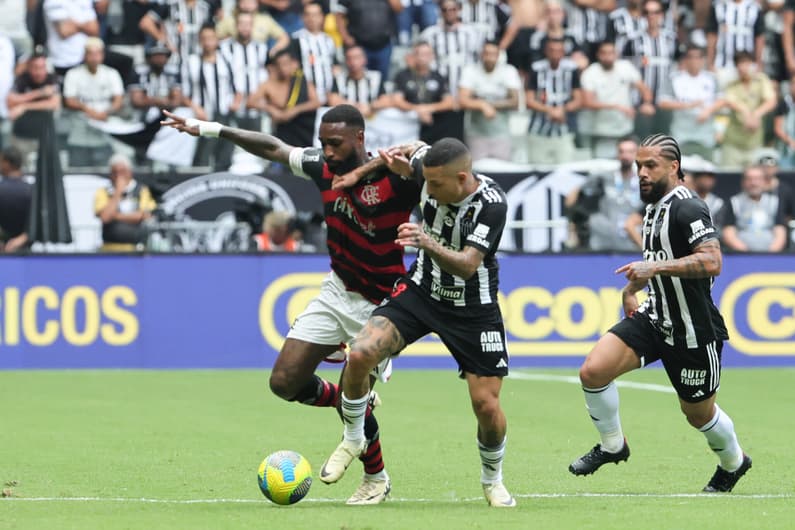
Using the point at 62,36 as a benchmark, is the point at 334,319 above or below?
below

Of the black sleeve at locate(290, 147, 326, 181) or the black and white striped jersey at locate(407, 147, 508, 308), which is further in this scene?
the black sleeve at locate(290, 147, 326, 181)

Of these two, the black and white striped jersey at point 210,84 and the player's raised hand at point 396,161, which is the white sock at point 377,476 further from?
the black and white striped jersey at point 210,84

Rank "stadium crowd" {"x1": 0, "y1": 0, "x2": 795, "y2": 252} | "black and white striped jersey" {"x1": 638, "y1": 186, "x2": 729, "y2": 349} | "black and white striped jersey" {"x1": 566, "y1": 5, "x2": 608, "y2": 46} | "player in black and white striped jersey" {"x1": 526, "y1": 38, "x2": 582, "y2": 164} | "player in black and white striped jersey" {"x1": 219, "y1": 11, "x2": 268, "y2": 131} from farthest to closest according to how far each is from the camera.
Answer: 1. "black and white striped jersey" {"x1": 566, "y1": 5, "x2": 608, "y2": 46}
2. "player in black and white striped jersey" {"x1": 526, "y1": 38, "x2": 582, "y2": 164}
3. "player in black and white striped jersey" {"x1": 219, "y1": 11, "x2": 268, "y2": 131}
4. "stadium crowd" {"x1": 0, "y1": 0, "x2": 795, "y2": 252}
5. "black and white striped jersey" {"x1": 638, "y1": 186, "x2": 729, "y2": 349}

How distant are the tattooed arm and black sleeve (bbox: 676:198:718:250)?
47 mm

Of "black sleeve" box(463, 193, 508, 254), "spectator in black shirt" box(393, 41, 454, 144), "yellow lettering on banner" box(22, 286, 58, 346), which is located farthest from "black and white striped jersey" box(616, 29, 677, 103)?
"black sleeve" box(463, 193, 508, 254)

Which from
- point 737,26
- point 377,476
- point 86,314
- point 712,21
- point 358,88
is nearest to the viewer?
point 377,476

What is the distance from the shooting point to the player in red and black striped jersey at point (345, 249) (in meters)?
9.09

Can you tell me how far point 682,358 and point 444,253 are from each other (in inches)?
77.2

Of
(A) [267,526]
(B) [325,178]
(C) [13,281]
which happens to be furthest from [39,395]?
(A) [267,526]

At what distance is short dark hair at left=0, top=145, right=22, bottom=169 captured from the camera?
19.3 meters

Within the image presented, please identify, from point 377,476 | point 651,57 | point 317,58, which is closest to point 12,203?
point 317,58

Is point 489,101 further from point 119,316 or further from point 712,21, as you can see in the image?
point 119,316

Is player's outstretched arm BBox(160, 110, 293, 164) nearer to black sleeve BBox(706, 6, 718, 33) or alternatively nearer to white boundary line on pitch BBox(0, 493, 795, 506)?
white boundary line on pitch BBox(0, 493, 795, 506)

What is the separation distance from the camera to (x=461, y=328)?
28.8 feet
